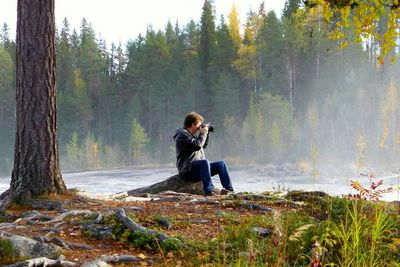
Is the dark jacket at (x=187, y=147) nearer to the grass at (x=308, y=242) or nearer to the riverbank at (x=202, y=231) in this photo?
the riverbank at (x=202, y=231)

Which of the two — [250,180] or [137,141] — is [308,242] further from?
[137,141]

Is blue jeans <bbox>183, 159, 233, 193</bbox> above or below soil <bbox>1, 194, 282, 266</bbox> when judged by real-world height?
above

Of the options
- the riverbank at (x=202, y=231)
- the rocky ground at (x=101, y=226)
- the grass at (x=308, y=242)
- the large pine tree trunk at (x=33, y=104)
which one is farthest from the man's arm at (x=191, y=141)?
the grass at (x=308, y=242)

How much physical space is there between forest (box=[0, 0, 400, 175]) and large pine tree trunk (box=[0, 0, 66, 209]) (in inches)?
1098

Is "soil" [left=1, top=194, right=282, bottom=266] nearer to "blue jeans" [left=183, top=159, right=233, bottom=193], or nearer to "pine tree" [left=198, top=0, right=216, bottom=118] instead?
"blue jeans" [left=183, top=159, right=233, bottom=193]

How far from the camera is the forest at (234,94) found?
1802 inches

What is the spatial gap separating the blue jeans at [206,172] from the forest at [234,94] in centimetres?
2572

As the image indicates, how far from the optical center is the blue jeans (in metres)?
8.13

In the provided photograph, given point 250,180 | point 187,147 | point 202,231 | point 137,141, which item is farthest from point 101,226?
point 137,141

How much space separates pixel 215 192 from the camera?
27.1ft

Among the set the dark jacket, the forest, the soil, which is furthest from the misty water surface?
the soil

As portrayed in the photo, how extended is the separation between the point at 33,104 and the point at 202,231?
9.49ft

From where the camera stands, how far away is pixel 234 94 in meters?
54.5

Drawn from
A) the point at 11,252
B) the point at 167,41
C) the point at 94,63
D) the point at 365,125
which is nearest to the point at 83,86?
the point at 94,63
